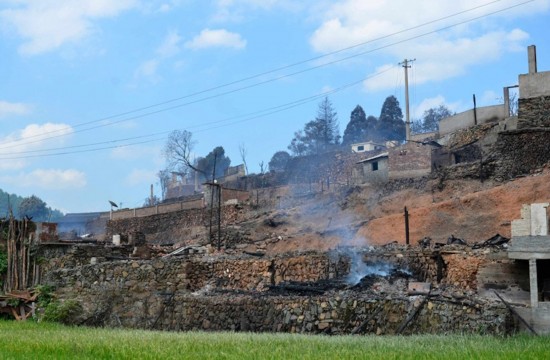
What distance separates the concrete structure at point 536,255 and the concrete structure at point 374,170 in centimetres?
2754

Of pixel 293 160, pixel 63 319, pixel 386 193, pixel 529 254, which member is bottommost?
pixel 63 319

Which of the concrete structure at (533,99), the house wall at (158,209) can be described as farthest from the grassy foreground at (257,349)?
the house wall at (158,209)

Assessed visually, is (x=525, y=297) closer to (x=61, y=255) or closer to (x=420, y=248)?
(x=420, y=248)

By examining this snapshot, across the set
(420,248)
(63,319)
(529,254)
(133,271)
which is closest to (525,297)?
(529,254)

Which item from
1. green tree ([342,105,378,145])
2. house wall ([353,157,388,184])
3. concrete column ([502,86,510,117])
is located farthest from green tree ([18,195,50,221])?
concrete column ([502,86,510,117])

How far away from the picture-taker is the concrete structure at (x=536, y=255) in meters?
19.4

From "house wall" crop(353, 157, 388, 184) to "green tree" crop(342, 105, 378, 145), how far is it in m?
34.2

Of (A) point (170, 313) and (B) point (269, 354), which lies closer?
(B) point (269, 354)

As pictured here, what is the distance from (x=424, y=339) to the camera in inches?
587

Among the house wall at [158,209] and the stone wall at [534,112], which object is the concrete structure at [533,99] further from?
the house wall at [158,209]

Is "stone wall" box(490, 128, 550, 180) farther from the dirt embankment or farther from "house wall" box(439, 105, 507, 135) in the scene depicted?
"house wall" box(439, 105, 507, 135)

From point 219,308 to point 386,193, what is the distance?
2573cm

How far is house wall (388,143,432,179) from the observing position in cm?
4769

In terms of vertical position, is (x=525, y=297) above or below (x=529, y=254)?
below
